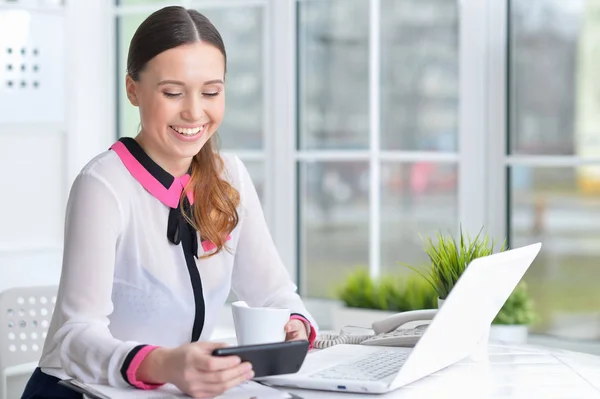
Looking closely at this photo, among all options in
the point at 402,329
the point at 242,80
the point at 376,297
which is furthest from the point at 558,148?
the point at 242,80

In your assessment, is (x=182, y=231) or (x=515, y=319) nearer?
(x=182, y=231)

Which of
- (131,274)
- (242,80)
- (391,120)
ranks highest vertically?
(391,120)

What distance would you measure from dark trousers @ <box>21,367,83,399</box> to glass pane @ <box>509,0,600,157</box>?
67.9 inches

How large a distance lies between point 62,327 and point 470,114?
1.69 meters

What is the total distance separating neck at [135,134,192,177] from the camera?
175 cm

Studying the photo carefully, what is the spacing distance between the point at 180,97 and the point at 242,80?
11.6 ft

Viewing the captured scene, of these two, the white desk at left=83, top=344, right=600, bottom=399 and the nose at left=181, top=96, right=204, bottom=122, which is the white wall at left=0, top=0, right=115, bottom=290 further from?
the white desk at left=83, top=344, right=600, bottom=399

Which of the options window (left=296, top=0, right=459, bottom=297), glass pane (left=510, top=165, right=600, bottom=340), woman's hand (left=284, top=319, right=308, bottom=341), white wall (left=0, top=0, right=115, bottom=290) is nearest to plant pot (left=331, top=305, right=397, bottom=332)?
white wall (left=0, top=0, right=115, bottom=290)

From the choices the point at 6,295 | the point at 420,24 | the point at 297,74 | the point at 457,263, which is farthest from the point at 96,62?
the point at 420,24

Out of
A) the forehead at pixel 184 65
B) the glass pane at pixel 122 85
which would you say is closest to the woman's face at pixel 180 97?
the forehead at pixel 184 65

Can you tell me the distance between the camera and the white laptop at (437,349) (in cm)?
138

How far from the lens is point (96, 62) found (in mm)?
3592

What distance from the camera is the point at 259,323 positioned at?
4.86ft

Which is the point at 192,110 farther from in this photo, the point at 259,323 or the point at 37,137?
the point at 37,137
